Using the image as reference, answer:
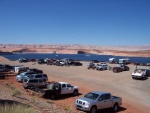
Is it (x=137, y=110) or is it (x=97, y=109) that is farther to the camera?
(x=137, y=110)

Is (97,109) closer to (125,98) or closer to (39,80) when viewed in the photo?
(125,98)

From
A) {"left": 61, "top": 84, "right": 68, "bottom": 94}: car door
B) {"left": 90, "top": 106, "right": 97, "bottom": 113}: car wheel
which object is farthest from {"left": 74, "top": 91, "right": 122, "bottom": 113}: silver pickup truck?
{"left": 61, "top": 84, "right": 68, "bottom": 94}: car door

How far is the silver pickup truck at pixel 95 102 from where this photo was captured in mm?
18578

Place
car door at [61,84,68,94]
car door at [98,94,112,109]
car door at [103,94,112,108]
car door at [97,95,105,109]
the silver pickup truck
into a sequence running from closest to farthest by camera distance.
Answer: the silver pickup truck < car door at [97,95,105,109] < car door at [98,94,112,109] < car door at [103,94,112,108] < car door at [61,84,68,94]

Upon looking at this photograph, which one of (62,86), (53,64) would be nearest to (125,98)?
(62,86)

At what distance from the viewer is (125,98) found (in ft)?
89.8

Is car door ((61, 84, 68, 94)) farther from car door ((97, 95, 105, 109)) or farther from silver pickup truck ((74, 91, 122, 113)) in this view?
car door ((97, 95, 105, 109))

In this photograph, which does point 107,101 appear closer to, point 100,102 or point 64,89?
point 100,102

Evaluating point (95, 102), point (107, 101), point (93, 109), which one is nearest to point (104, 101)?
point (107, 101)

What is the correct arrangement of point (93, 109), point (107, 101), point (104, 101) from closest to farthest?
point (93, 109)
point (104, 101)
point (107, 101)

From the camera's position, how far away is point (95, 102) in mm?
18922

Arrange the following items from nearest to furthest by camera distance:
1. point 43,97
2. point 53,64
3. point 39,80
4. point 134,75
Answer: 1. point 43,97
2. point 39,80
3. point 134,75
4. point 53,64

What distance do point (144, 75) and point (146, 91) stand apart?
444 inches

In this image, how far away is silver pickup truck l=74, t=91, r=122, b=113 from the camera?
18.6 metres
